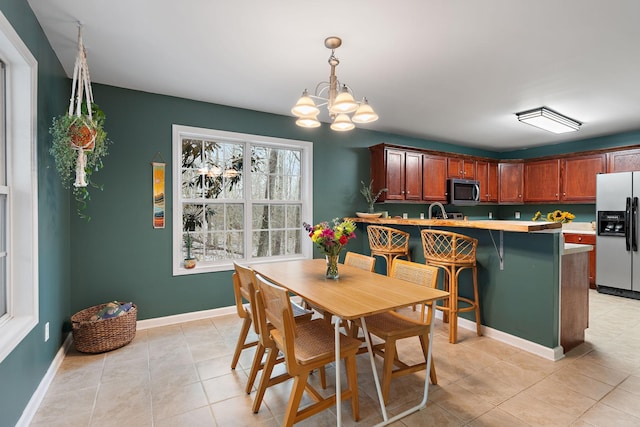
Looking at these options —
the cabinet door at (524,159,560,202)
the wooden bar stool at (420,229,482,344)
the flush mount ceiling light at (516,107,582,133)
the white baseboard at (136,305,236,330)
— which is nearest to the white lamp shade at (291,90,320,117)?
the wooden bar stool at (420,229,482,344)

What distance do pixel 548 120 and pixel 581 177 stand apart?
195 cm

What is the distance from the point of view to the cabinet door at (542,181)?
221 inches

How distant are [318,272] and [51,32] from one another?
2.60 m

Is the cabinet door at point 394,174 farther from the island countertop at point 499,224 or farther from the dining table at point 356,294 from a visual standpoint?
the dining table at point 356,294

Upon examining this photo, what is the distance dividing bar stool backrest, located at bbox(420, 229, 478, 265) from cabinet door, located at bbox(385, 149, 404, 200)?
1.51 meters

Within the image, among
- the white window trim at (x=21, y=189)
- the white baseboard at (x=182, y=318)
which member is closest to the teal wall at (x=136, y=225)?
the white baseboard at (x=182, y=318)

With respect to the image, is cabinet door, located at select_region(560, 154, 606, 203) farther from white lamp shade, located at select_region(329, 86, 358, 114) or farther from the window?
white lamp shade, located at select_region(329, 86, 358, 114)

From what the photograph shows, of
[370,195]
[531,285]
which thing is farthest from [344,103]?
[370,195]

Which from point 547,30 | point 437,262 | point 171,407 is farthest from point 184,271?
point 547,30

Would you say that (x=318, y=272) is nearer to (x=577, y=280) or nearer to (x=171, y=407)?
(x=171, y=407)

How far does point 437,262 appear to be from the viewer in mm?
3104

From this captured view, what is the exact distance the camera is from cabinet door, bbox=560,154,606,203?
512cm

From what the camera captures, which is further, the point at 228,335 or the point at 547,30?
the point at 228,335

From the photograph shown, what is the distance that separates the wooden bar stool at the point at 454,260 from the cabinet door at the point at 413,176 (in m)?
1.75
